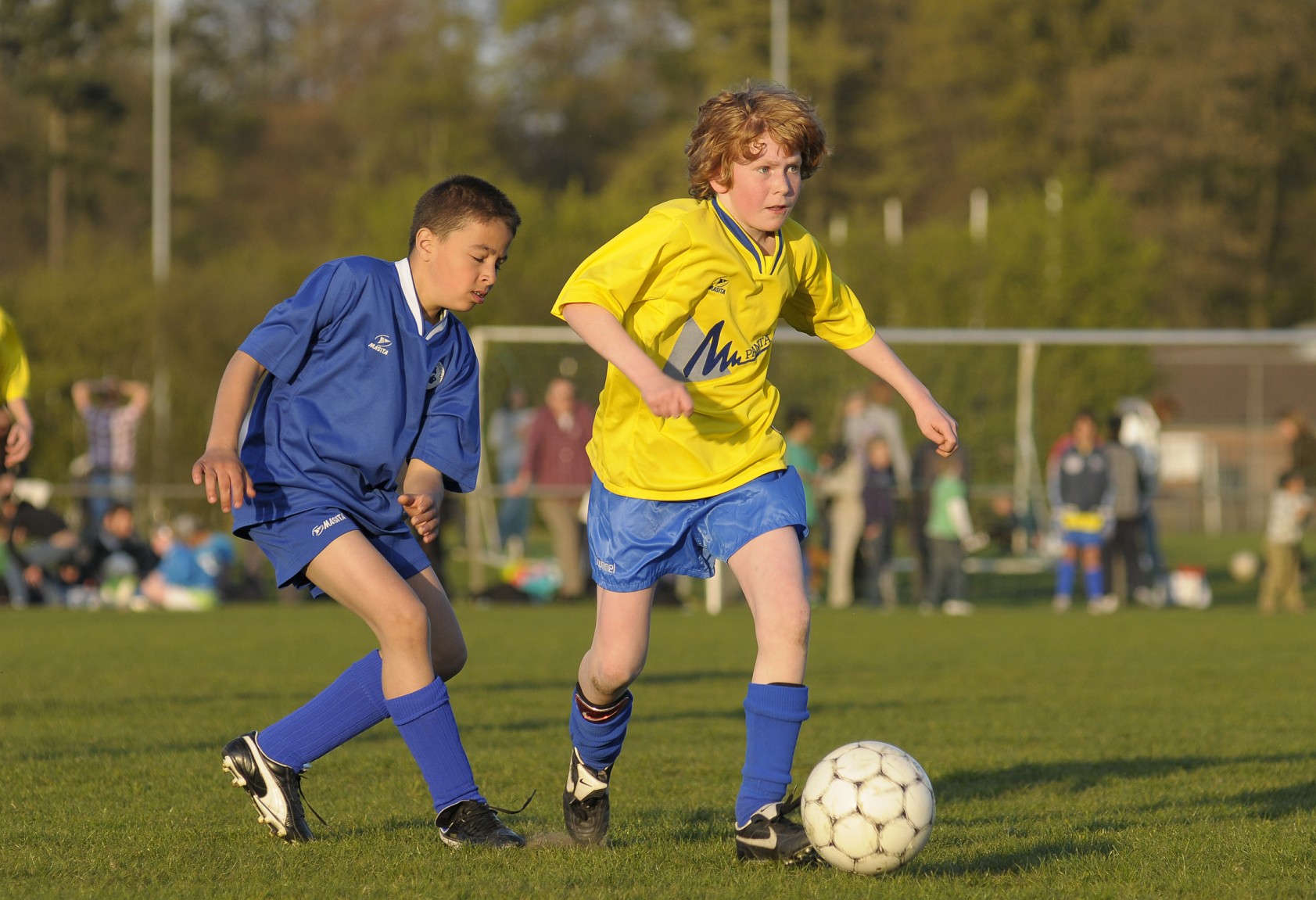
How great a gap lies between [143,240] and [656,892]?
3724 centimetres

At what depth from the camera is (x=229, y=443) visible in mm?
4066

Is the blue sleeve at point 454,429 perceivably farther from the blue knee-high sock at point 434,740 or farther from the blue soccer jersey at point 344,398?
the blue knee-high sock at point 434,740

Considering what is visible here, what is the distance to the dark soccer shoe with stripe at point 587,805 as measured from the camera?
433 centimetres

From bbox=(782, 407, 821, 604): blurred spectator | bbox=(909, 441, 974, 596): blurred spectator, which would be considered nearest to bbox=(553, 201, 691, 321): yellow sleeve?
bbox=(782, 407, 821, 604): blurred spectator

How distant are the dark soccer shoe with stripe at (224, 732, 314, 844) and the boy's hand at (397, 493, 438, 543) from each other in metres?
0.73

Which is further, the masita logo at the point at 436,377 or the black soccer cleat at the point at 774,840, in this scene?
the masita logo at the point at 436,377

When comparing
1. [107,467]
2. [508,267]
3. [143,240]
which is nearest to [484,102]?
[143,240]

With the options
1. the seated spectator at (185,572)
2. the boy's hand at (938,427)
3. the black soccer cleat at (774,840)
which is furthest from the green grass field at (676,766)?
the seated spectator at (185,572)

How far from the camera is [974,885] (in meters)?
3.85

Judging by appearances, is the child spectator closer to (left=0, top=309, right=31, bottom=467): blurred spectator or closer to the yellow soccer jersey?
(left=0, top=309, right=31, bottom=467): blurred spectator

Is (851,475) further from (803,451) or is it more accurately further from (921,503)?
(921,503)

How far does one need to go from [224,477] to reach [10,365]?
305 cm

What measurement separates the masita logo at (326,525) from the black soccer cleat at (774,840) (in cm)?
126

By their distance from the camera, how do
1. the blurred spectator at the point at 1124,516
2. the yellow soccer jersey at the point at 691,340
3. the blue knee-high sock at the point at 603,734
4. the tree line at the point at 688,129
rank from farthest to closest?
1. the tree line at the point at 688,129
2. the blurred spectator at the point at 1124,516
3. the blue knee-high sock at the point at 603,734
4. the yellow soccer jersey at the point at 691,340
